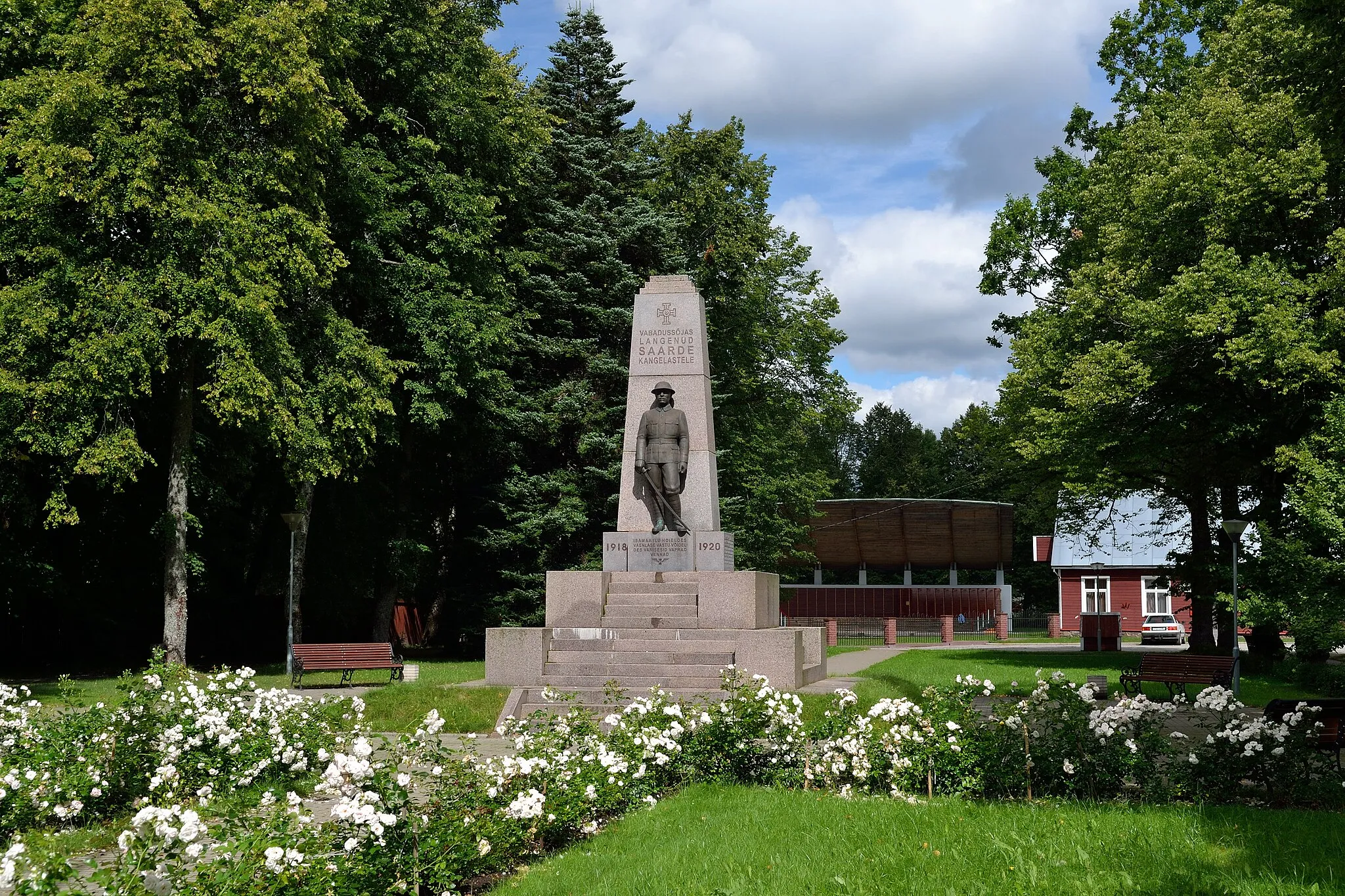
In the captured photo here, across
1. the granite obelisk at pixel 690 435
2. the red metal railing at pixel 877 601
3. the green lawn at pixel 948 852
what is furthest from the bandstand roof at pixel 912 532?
the green lawn at pixel 948 852

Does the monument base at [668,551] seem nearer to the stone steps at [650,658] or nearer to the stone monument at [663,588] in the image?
the stone monument at [663,588]

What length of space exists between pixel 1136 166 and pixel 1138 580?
1366 inches

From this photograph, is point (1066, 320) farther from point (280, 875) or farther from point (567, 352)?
point (280, 875)

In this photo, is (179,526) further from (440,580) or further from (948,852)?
(948,852)

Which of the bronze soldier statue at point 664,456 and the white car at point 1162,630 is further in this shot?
the white car at point 1162,630

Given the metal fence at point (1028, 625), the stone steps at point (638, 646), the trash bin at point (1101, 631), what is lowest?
the metal fence at point (1028, 625)

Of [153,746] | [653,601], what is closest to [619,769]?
[153,746]

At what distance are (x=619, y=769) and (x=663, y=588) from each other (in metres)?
9.58

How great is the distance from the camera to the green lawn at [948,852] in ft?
19.0

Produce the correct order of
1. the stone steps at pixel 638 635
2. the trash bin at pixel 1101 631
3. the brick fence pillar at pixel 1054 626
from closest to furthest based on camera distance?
1. the stone steps at pixel 638 635
2. the trash bin at pixel 1101 631
3. the brick fence pillar at pixel 1054 626

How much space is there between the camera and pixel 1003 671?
23.0m

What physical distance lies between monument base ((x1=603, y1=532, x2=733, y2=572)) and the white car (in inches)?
1265

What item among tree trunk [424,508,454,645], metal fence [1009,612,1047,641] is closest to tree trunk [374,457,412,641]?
tree trunk [424,508,454,645]

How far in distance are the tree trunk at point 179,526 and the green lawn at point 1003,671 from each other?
39.3 feet
